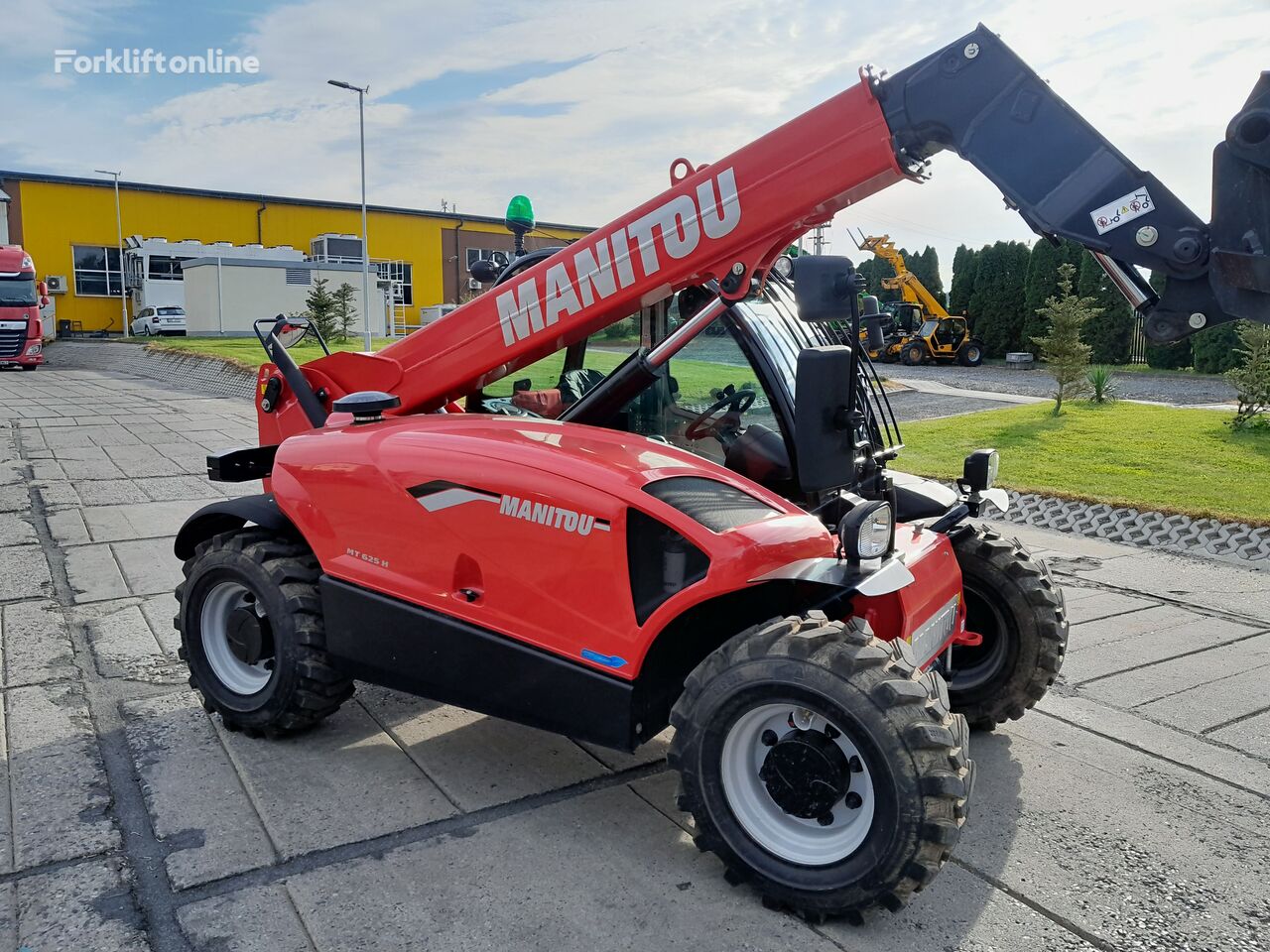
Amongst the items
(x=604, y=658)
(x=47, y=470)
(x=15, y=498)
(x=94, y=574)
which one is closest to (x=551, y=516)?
(x=604, y=658)

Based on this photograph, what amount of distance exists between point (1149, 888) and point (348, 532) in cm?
294

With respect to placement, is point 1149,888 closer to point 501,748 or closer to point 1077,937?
point 1077,937

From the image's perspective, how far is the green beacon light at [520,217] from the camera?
5125 mm

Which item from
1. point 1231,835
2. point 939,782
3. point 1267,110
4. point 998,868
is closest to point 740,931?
point 939,782

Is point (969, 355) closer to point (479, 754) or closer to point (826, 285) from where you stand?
point (479, 754)

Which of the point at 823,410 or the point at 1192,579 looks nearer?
the point at 823,410

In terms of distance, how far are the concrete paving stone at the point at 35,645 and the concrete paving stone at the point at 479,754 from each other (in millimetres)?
1704

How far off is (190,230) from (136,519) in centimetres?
4977

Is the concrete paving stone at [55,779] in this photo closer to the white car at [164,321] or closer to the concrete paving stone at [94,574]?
the concrete paving stone at [94,574]

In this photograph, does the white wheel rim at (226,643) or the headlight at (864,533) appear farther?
the white wheel rim at (226,643)

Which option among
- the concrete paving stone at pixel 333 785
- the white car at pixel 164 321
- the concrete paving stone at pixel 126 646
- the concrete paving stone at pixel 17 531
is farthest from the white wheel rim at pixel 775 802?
the white car at pixel 164 321

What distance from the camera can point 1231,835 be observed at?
347 cm

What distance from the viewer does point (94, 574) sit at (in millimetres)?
6770

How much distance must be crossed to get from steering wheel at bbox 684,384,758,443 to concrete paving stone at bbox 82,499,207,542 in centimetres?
547
